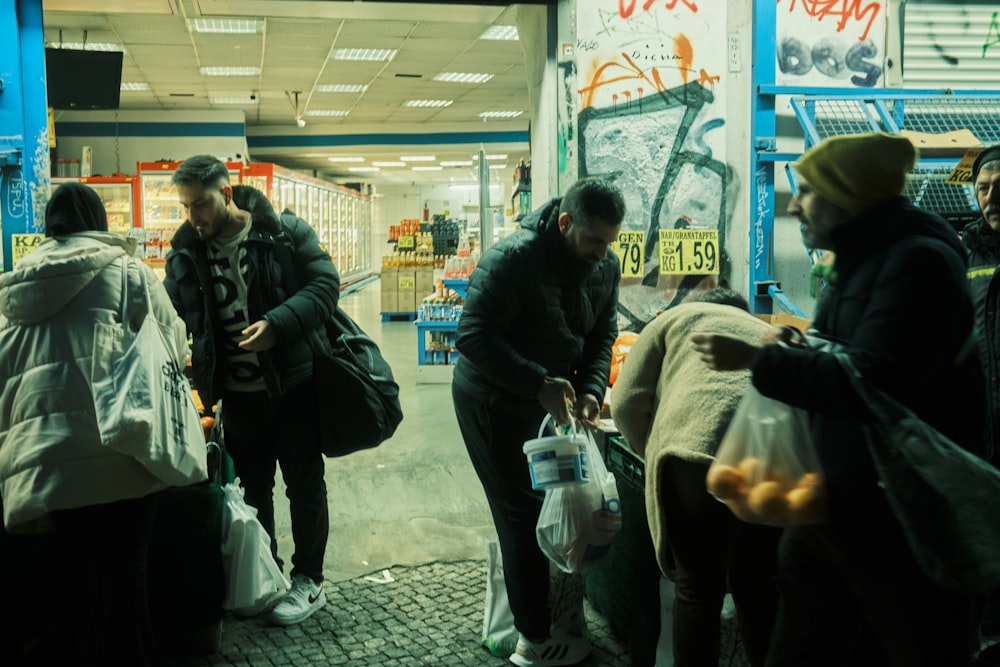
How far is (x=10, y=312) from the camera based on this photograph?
2.44 metres

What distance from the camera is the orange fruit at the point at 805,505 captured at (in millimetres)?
1758

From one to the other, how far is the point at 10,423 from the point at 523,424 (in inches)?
62.6

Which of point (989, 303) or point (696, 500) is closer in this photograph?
point (696, 500)

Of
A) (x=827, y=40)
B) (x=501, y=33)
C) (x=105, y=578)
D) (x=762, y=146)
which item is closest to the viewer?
(x=105, y=578)

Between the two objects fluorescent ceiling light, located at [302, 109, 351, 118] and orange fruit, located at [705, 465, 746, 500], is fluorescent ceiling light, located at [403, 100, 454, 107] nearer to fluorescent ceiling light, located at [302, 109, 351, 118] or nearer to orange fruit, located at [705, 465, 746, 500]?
fluorescent ceiling light, located at [302, 109, 351, 118]

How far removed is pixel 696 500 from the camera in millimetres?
2311

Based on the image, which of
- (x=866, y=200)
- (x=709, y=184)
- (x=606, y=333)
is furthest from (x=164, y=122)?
(x=866, y=200)

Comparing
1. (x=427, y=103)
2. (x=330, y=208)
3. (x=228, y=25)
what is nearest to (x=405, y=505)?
(x=228, y=25)

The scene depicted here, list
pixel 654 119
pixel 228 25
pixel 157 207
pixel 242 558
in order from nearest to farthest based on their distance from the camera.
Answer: pixel 242 558 < pixel 654 119 < pixel 228 25 < pixel 157 207

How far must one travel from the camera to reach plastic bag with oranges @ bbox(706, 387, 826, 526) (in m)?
1.77

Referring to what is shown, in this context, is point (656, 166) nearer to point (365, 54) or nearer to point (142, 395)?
point (142, 395)

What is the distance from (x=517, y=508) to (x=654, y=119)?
2722mm

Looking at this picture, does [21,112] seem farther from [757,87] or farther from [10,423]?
[757,87]

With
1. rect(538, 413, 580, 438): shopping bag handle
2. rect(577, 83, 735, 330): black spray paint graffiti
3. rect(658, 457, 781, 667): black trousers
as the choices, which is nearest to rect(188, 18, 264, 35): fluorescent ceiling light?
rect(577, 83, 735, 330): black spray paint graffiti
